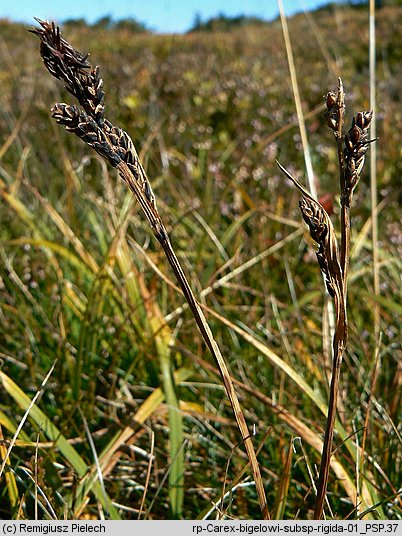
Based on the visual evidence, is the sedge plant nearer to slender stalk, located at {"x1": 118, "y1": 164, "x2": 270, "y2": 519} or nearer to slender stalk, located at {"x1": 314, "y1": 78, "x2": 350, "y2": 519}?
slender stalk, located at {"x1": 314, "y1": 78, "x2": 350, "y2": 519}

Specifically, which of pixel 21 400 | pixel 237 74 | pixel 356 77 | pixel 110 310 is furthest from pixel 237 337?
pixel 237 74

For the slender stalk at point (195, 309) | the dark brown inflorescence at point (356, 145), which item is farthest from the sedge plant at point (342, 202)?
the slender stalk at point (195, 309)

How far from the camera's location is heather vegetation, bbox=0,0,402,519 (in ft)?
3.67

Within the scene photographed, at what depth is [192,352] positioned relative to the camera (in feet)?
5.16

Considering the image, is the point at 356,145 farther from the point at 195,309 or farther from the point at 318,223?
the point at 195,309

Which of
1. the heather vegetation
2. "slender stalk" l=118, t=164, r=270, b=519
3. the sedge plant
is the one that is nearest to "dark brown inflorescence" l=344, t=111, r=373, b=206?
the sedge plant

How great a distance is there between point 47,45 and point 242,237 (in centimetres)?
160

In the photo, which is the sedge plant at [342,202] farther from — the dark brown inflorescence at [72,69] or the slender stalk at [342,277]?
the dark brown inflorescence at [72,69]

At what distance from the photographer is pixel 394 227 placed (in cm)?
215

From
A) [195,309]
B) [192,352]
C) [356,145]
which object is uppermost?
[356,145]

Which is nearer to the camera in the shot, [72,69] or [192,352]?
[72,69]

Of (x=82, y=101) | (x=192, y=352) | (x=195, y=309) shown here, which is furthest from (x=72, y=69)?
(x=192, y=352)

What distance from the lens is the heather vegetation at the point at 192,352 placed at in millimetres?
1118
